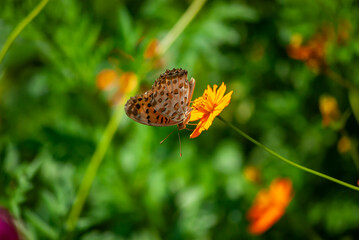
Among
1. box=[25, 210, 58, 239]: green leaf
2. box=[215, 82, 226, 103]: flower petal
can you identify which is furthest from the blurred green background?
box=[215, 82, 226, 103]: flower petal

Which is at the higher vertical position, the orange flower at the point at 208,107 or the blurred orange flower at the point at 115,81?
the orange flower at the point at 208,107

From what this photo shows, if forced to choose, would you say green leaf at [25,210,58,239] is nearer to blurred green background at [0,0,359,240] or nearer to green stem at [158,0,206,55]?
blurred green background at [0,0,359,240]

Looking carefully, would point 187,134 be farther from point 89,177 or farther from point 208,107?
point 208,107

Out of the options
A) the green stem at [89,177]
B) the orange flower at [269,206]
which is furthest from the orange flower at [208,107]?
the orange flower at [269,206]

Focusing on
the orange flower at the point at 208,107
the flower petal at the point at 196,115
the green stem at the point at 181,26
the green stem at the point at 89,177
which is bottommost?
the green stem at the point at 89,177

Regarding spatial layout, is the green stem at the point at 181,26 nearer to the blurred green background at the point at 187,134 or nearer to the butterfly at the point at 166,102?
the blurred green background at the point at 187,134

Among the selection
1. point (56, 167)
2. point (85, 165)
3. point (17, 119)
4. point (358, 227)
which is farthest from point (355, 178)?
point (17, 119)

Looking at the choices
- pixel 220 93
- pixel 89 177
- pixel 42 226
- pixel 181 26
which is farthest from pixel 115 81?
pixel 220 93
